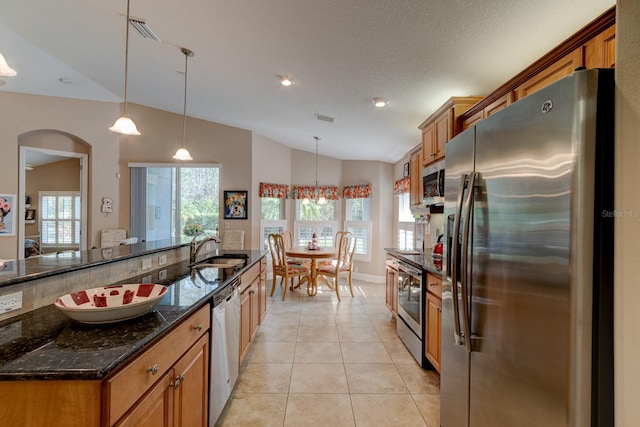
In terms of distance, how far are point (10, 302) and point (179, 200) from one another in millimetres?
4275

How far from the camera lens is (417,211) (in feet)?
11.8

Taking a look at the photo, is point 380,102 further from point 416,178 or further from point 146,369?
point 146,369

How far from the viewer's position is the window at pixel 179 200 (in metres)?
5.20

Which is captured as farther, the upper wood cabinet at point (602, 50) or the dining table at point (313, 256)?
the dining table at point (313, 256)

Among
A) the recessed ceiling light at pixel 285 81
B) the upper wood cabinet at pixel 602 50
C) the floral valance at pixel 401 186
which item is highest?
the recessed ceiling light at pixel 285 81

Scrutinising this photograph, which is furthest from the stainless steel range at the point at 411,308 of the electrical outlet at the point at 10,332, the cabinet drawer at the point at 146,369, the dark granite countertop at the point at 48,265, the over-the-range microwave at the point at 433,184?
the electrical outlet at the point at 10,332

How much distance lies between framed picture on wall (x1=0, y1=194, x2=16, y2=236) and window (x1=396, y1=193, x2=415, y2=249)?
5.90 m

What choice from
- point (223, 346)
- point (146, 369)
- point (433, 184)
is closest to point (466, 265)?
point (146, 369)

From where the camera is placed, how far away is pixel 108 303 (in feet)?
4.65

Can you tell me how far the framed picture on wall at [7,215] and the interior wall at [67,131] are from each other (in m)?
0.07

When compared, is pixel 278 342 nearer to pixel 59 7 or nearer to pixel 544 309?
pixel 544 309

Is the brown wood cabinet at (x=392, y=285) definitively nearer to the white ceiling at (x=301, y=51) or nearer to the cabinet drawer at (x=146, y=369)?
the white ceiling at (x=301, y=51)

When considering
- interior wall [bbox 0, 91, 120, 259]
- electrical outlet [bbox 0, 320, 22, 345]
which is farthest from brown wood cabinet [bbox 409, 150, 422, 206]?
interior wall [bbox 0, 91, 120, 259]

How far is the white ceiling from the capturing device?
5.56 ft
